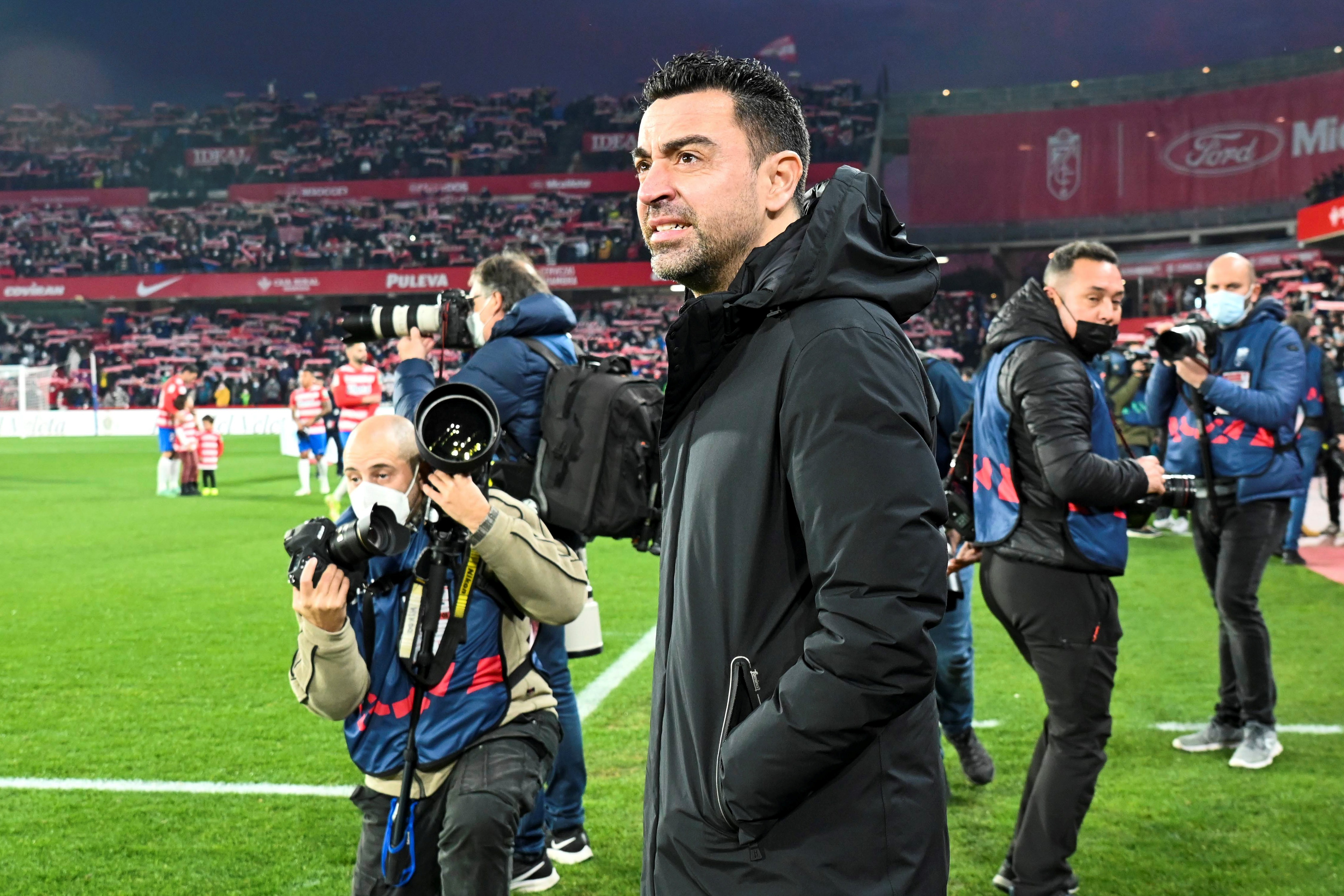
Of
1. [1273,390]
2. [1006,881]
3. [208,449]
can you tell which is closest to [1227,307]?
[1273,390]

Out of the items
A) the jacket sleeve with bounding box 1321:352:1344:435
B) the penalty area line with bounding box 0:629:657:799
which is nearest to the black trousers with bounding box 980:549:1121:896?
the penalty area line with bounding box 0:629:657:799

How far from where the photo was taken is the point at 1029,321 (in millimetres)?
3377

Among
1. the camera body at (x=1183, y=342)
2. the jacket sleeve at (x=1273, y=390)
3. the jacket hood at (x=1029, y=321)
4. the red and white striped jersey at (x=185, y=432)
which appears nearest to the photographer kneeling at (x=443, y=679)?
the jacket hood at (x=1029, y=321)

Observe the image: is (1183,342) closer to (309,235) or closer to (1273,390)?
(1273,390)

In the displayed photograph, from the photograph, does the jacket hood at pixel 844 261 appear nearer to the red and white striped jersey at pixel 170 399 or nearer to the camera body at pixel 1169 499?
the camera body at pixel 1169 499

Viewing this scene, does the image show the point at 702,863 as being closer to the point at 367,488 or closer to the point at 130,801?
the point at 367,488

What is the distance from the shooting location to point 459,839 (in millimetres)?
2592

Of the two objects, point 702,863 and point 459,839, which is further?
point 459,839

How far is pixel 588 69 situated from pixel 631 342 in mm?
63453

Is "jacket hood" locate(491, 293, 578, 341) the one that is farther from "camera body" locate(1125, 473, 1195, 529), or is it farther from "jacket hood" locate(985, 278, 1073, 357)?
"camera body" locate(1125, 473, 1195, 529)

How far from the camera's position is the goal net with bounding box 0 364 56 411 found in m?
31.8

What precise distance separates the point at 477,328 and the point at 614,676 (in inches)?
114

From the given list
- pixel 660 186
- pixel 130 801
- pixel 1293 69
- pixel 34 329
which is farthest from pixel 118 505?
pixel 1293 69

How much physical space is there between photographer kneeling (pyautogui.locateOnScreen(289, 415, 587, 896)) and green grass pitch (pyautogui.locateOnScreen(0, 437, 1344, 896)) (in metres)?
1.01
